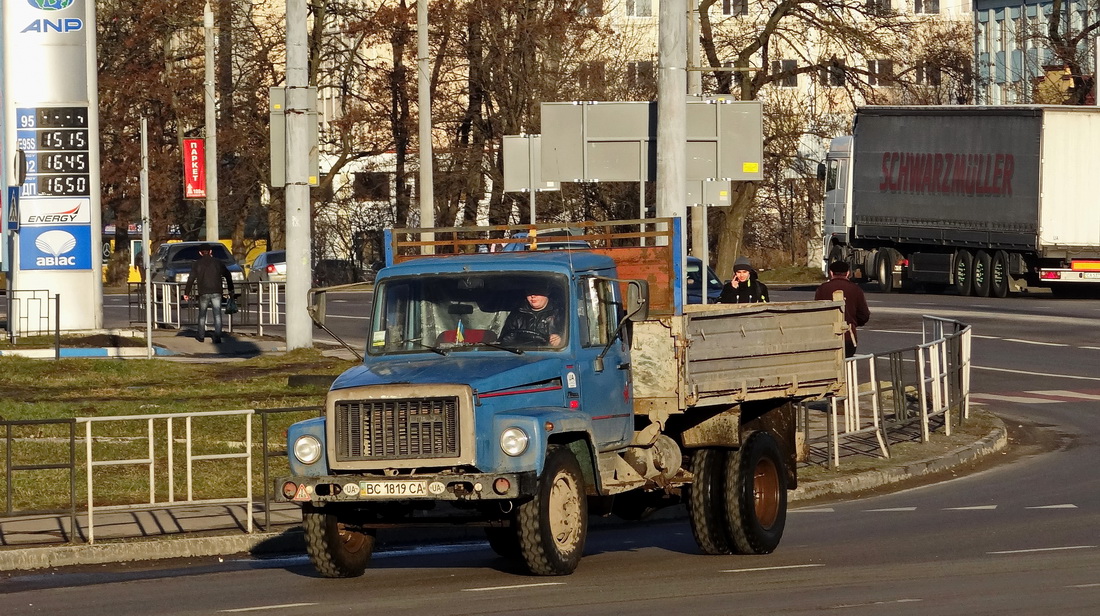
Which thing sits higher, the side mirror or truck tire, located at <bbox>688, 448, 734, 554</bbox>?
the side mirror

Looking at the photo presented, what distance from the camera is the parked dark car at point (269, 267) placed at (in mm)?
53844

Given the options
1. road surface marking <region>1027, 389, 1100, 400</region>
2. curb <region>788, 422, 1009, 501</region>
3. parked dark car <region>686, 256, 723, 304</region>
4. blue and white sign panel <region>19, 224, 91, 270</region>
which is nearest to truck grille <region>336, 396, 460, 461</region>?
curb <region>788, 422, 1009, 501</region>

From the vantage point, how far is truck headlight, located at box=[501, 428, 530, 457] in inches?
417

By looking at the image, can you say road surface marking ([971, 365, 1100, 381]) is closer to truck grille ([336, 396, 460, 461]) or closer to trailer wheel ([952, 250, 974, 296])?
truck grille ([336, 396, 460, 461])

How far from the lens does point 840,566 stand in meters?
11.6

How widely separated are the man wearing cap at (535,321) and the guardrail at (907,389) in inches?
240

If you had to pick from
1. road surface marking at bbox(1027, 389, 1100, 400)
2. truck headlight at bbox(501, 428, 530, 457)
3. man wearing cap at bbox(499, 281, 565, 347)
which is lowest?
road surface marking at bbox(1027, 389, 1100, 400)

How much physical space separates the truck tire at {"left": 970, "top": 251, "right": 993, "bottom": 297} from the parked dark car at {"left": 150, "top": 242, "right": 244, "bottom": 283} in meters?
18.1

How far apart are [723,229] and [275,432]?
40903mm

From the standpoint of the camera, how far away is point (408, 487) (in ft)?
34.7

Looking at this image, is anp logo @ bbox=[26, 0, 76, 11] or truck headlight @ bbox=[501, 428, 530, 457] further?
anp logo @ bbox=[26, 0, 76, 11]

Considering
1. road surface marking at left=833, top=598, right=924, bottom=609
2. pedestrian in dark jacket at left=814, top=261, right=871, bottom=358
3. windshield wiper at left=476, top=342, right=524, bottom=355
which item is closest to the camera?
road surface marking at left=833, top=598, right=924, bottom=609

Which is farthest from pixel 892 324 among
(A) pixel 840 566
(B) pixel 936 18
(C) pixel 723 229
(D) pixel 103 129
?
(B) pixel 936 18

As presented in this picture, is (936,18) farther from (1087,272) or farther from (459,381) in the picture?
(459,381)
